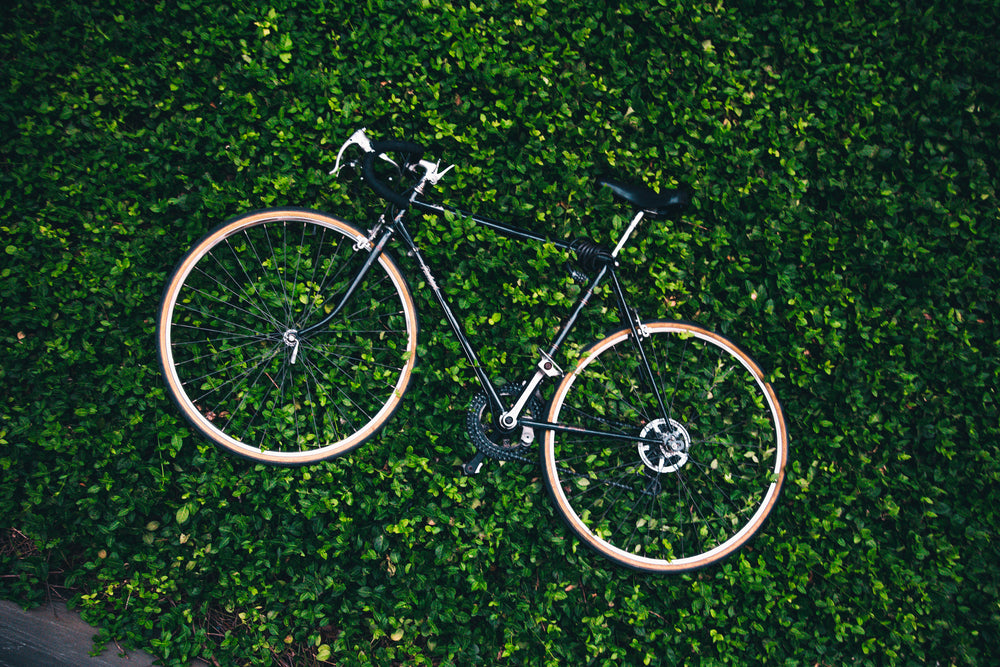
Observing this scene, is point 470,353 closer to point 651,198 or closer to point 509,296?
point 509,296

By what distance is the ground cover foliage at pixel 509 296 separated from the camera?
3137 millimetres

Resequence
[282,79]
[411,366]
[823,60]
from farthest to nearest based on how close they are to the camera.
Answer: [823,60], [282,79], [411,366]

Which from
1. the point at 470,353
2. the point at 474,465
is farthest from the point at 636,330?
the point at 474,465

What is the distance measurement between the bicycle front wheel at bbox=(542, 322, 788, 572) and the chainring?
19 centimetres

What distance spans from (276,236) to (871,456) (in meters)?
3.98

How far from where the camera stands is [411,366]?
9.87 ft

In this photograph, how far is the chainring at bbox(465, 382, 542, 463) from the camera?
307 centimetres

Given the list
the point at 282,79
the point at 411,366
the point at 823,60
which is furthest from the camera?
the point at 823,60

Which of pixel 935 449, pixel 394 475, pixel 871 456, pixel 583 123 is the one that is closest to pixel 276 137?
pixel 583 123

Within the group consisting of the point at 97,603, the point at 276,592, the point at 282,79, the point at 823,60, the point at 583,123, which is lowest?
the point at 97,603

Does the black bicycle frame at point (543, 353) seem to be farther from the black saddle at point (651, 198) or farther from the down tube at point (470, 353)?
the black saddle at point (651, 198)

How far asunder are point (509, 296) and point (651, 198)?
0.98 m

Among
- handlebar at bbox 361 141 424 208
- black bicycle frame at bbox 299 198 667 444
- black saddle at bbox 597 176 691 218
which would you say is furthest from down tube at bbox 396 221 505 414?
black saddle at bbox 597 176 691 218

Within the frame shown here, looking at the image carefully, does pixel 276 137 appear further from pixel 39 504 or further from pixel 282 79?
pixel 39 504
